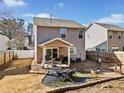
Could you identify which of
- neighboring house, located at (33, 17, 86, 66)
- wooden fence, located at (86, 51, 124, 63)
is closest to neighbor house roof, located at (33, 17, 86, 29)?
neighboring house, located at (33, 17, 86, 66)

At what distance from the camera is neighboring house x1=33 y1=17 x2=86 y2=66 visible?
992 inches

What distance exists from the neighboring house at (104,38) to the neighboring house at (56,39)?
8484 millimetres

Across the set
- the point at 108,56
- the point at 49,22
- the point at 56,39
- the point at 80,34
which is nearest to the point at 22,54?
the point at 49,22

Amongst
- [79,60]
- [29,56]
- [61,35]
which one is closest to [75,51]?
[79,60]

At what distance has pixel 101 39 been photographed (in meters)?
37.7

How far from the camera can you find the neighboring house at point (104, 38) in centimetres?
3667

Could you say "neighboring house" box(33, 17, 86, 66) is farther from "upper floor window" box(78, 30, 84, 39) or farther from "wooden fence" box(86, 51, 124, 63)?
"wooden fence" box(86, 51, 124, 63)

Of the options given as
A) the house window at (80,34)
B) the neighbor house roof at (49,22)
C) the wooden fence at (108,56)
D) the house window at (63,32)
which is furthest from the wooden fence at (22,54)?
the house window at (80,34)

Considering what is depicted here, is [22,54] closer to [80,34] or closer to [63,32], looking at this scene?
[63,32]

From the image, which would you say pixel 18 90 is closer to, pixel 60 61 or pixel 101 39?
pixel 60 61

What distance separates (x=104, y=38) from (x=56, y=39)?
14703 mm

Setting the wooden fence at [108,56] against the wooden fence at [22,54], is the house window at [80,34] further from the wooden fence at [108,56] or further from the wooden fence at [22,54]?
the wooden fence at [22,54]

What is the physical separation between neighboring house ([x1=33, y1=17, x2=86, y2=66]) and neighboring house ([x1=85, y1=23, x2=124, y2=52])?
8.48 m

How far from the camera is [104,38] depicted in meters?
36.8
